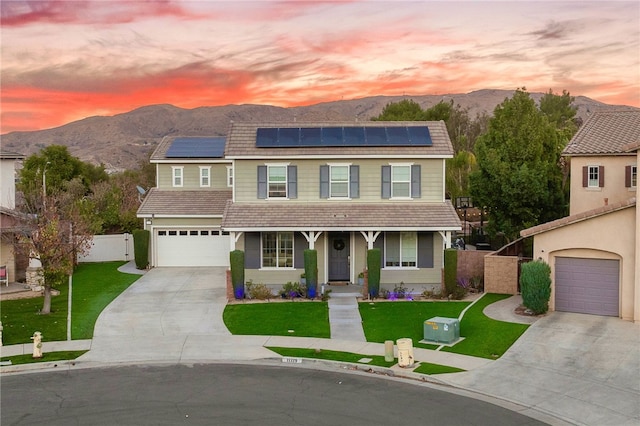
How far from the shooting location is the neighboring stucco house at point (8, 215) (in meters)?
30.1

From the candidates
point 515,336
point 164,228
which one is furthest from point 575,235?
point 164,228

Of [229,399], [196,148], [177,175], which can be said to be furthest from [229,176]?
[229,399]

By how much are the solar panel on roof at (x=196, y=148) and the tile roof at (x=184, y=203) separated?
2.15 meters

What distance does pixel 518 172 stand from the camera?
32312 mm

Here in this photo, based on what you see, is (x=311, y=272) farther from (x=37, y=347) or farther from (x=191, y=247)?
(x=37, y=347)

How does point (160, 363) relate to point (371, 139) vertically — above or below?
below

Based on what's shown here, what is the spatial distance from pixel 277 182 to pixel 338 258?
4644mm

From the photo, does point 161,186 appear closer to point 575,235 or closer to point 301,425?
point 575,235

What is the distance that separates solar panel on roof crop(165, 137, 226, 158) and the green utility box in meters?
20.2

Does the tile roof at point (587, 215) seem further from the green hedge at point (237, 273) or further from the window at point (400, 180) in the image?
the green hedge at point (237, 273)

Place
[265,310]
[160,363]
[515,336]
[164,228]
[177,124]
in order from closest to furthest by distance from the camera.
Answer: [160,363] → [515,336] → [265,310] → [164,228] → [177,124]

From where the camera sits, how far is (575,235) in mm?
24625

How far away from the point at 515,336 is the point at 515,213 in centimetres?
1240

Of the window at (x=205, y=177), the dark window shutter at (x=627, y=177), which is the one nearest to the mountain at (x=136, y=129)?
the window at (x=205, y=177)
